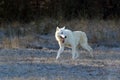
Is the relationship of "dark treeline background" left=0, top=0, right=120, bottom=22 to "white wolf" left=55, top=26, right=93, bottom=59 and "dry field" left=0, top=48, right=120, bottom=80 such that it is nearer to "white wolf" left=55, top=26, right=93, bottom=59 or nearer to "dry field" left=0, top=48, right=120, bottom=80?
"dry field" left=0, top=48, right=120, bottom=80

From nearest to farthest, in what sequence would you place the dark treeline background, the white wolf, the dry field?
the dry field, the white wolf, the dark treeline background

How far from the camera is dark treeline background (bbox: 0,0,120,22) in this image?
90.1 ft

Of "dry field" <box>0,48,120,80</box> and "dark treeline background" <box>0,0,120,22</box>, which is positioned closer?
"dry field" <box>0,48,120,80</box>

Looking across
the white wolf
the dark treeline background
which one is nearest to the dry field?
the white wolf

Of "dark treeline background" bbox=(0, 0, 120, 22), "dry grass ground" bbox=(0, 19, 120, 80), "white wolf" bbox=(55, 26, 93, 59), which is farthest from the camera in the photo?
"dark treeline background" bbox=(0, 0, 120, 22)

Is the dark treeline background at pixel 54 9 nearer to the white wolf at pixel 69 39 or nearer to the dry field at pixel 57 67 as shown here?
the dry field at pixel 57 67

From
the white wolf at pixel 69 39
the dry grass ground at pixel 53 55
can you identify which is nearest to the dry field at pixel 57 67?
the dry grass ground at pixel 53 55

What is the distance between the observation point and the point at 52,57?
16422mm

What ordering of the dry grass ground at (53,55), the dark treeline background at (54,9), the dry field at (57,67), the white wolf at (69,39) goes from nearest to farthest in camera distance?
1. the dry field at (57,67)
2. the dry grass ground at (53,55)
3. the white wolf at (69,39)
4. the dark treeline background at (54,9)

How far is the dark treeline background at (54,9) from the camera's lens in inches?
1081

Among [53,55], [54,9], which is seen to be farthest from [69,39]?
[54,9]

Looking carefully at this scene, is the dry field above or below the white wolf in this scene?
below

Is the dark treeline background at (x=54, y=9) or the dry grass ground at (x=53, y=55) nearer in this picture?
the dry grass ground at (x=53, y=55)

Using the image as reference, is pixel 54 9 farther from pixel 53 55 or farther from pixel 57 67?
pixel 57 67
